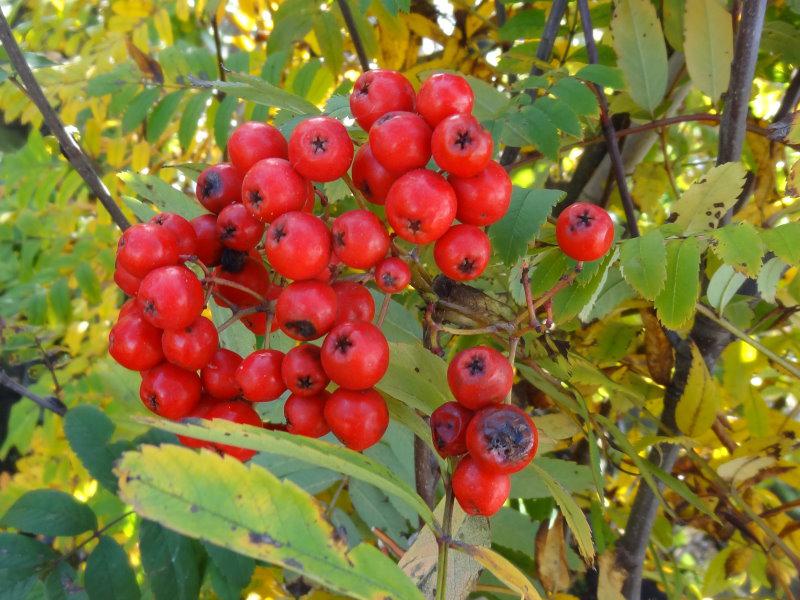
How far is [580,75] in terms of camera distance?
119cm

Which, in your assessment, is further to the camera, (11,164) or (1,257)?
(1,257)

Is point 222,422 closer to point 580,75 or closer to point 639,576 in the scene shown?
point 580,75

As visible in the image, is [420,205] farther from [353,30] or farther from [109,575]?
[353,30]

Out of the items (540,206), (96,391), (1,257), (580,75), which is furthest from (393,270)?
(1,257)

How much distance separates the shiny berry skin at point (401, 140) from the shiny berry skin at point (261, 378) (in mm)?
287

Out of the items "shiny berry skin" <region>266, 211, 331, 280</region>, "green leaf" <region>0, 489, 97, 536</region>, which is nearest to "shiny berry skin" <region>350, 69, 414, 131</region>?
"shiny berry skin" <region>266, 211, 331, 280</region>

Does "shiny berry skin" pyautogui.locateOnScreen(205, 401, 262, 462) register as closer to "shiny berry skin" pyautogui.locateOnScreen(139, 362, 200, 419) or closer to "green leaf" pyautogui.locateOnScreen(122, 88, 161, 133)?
"shiny berry skin" pyautogui.locateOnScreen(139, 362, 200, 419)

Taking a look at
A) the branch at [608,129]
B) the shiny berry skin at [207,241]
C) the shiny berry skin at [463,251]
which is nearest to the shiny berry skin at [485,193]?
the shiny berry skin at [463,251]

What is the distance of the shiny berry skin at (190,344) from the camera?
0.88m

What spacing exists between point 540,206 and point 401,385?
312mm

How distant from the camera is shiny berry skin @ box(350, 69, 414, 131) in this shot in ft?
2.90

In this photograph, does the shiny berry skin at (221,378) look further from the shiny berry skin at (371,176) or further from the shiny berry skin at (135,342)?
the shiny berry skin at (371,176)

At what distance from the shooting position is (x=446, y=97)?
832 millimetres

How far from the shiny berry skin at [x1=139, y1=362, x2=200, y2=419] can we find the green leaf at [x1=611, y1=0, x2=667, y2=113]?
40.3 inches
